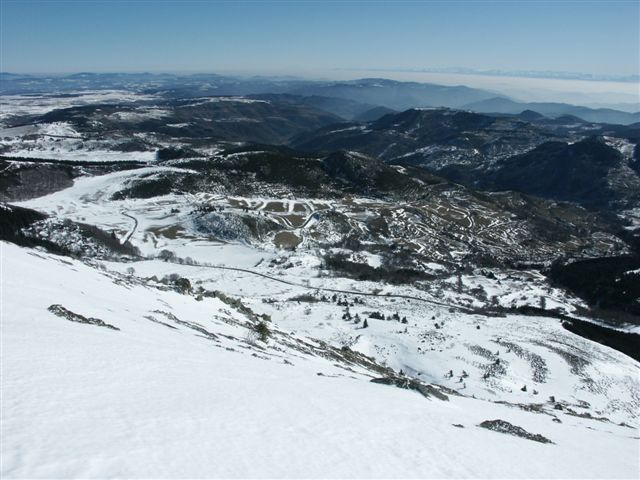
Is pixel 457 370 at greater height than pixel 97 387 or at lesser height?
lesser

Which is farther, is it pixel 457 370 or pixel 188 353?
Answer: pixel 457 370

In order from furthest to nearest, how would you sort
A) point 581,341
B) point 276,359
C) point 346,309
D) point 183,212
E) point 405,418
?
point 183,212, point 346,309, point 581,341, point 276,359, point 405,418

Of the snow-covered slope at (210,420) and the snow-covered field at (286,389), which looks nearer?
the snow-covered slope at (210,420)

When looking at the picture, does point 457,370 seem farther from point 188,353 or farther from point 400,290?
point 400,290

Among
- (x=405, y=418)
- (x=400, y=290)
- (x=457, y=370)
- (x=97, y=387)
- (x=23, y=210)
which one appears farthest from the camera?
(x=23, y=210)

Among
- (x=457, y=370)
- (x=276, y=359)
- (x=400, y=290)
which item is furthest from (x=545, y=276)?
(x=276, y=359)

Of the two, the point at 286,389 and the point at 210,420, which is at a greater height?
the point at 210,420

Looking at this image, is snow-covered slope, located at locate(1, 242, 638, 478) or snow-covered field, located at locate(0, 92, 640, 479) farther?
snow-covered field, located at locate(0, 92, 640, 479)

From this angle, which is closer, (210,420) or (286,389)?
(210,420)
